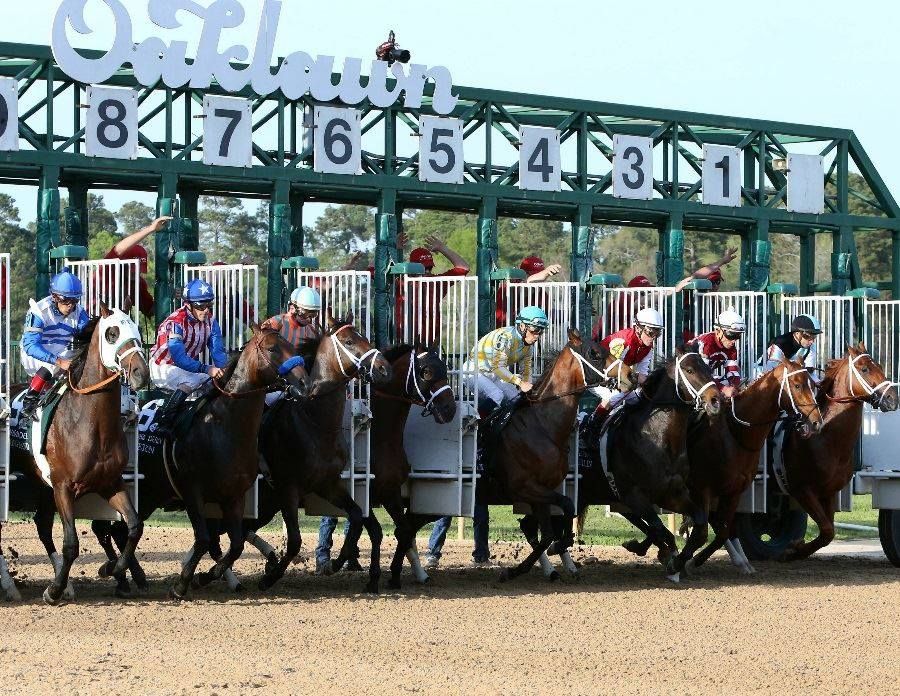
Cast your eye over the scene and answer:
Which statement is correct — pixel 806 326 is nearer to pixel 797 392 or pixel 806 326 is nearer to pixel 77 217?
pixel 797 392

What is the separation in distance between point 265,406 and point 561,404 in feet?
6.66

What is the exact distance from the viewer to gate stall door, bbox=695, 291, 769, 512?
42.5 ft

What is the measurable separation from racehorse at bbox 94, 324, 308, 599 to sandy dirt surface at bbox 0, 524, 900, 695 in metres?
0.44

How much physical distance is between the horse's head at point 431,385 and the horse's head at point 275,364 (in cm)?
111

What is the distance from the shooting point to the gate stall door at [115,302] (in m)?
10.1

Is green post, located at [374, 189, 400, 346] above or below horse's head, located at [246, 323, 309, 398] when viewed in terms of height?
above

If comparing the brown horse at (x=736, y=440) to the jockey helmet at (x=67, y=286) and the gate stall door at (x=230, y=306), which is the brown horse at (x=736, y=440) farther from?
the jockey helmet at (x=67, y=286)

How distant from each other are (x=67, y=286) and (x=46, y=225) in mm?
1947

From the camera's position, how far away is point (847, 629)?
30.9 ft

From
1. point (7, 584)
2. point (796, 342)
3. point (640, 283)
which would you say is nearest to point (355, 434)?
point (7, 584)

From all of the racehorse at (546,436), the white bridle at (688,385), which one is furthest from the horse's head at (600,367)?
the white bridle at (688,385)

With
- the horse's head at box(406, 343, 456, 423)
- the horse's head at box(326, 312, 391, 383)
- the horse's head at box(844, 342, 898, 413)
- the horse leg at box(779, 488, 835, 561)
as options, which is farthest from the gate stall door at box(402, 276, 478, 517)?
the horse's head at box(844, 342, 898, 413)

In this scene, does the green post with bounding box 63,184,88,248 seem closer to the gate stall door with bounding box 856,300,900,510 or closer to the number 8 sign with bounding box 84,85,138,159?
the number 8 sign with bounding box 84,85,138,159

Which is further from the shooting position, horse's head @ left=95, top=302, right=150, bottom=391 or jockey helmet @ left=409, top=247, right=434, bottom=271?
jockey helmet @ left=409, top=247, right=434, bottom=271
